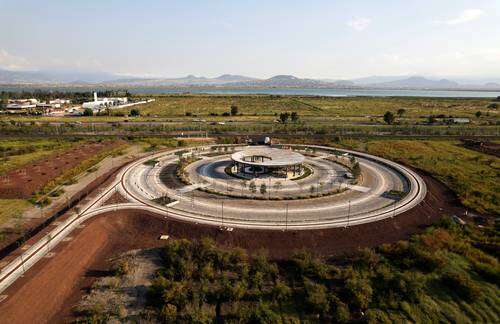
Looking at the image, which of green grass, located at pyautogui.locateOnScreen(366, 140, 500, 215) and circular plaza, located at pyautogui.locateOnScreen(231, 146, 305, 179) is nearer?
green grass, located at pyautogui.locateOnScreen(366, 140, 500, 215)

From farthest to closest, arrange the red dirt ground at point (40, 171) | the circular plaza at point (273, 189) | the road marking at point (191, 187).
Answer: the road marking at point (191, 187)
the red dirt ground at point (40, 171)
the circular plaza at point (273, 189)

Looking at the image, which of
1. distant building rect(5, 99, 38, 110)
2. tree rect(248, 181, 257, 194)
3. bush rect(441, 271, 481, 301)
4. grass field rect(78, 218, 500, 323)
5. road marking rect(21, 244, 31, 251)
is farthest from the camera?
distant building rect(5, 99, 38, 110)

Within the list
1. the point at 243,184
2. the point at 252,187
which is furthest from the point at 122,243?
the point at 243,184

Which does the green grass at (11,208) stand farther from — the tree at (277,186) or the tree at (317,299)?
the tree at (317,299)

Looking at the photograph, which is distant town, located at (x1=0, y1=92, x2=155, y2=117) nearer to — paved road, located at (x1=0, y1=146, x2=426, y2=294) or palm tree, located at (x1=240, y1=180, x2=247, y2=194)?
paved road, located at (x1=0, y1=146, x2=426, y2=294)

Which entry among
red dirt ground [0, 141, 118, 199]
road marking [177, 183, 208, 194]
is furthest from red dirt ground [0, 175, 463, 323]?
red dirt ground [0, 141, 118, 199]

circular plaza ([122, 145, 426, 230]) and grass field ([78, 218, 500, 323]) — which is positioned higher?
circular plaza ([122, 145, 426, 230])

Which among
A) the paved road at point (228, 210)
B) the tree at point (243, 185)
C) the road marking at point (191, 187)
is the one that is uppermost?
the tree at point (243, 185)

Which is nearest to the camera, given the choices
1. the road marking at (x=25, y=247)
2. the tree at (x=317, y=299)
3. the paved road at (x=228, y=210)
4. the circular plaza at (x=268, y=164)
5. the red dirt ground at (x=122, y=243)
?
the tree at (x=317, y=299)

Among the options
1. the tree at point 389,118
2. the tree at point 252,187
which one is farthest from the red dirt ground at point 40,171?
the tree at point 389,118
